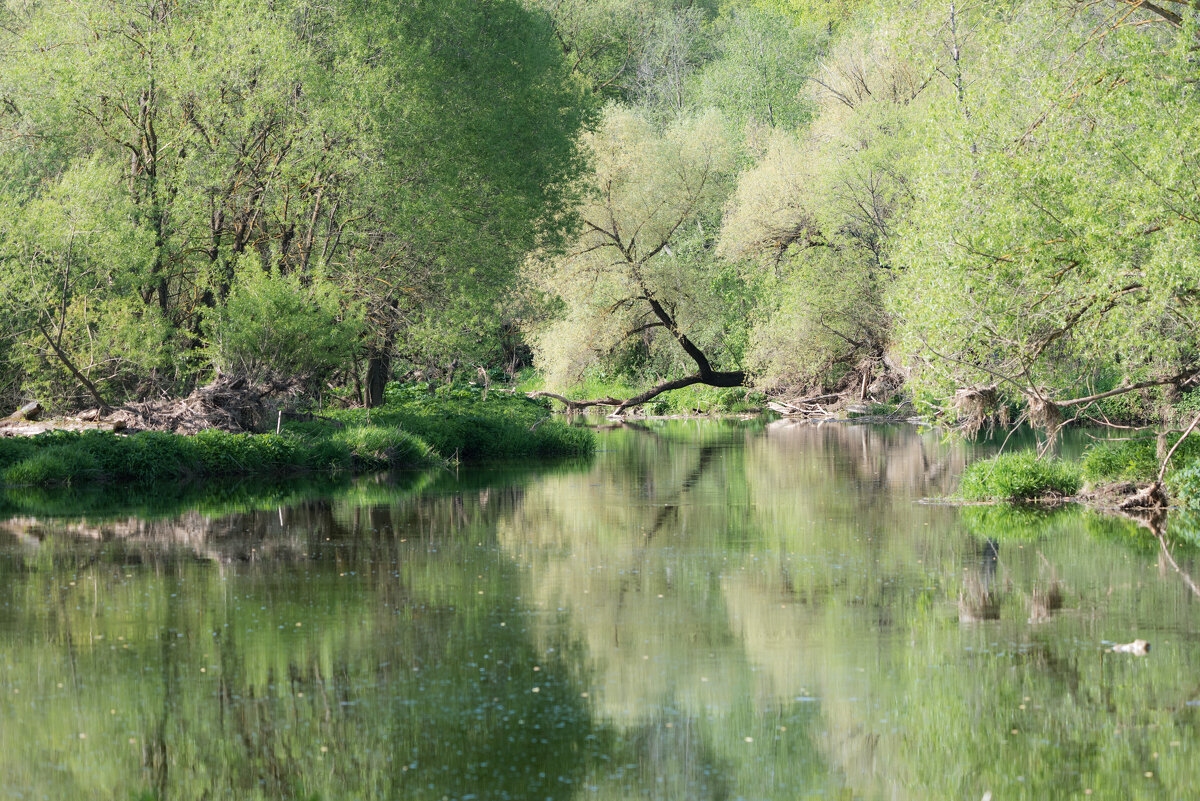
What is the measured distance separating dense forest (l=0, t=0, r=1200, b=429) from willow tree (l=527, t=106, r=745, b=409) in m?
0.12

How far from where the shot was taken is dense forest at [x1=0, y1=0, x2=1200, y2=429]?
19.1 metres

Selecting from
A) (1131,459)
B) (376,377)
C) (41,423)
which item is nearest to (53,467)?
(41,423)

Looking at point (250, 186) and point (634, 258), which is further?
point (634, 258)

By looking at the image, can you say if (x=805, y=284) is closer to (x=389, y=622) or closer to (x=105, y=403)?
(x=105, y=403)

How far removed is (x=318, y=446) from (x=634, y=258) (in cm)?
1976

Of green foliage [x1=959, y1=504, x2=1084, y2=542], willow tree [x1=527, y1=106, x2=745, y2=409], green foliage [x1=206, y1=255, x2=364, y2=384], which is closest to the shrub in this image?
green foliage [x1=206, y1=255, x2=364, y2=384]

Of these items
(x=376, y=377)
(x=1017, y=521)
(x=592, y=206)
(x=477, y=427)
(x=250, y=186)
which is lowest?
(x=1017, y=521)

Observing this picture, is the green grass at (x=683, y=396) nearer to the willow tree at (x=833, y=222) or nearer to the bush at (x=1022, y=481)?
the willow tree at (x=833, y=222)

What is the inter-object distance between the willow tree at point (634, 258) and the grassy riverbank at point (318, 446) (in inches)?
300

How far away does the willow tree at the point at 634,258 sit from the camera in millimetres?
46938

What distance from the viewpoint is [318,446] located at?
30.6m

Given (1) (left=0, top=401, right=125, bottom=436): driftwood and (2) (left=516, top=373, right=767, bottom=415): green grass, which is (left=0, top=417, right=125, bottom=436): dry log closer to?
(1) (left=0, top=401, right=125, bottom=436): driftwood

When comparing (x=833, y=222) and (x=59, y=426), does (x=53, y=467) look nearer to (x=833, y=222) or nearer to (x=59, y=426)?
(x=59, y=426)

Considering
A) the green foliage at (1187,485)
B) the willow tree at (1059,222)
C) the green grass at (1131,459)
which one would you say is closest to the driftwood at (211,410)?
the willow tree at (1059,222)
